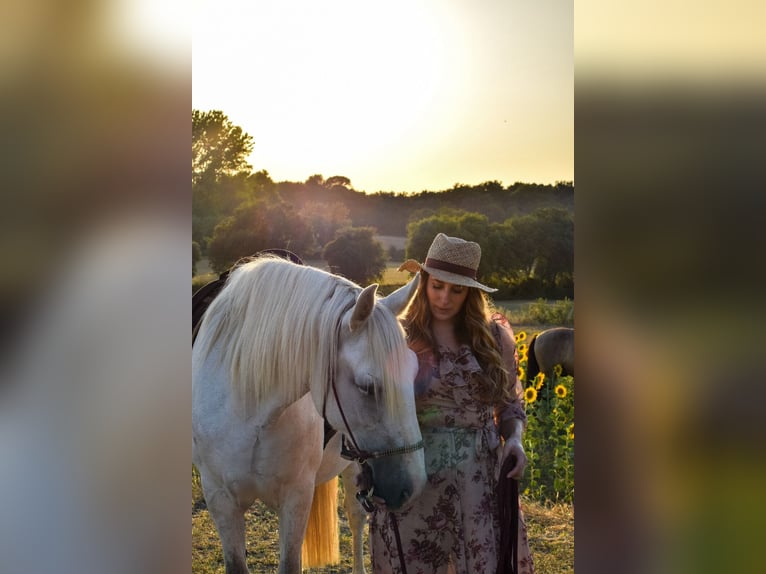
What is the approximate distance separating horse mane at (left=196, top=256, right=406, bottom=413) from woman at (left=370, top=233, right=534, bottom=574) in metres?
0.27

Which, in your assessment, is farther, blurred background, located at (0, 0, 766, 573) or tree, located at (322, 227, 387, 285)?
tree, located at (322, 227, 387, 285)

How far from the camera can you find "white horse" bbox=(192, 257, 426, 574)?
1763mm

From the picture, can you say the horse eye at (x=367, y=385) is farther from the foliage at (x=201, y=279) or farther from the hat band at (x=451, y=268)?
the foliage at (x=201, y=279)

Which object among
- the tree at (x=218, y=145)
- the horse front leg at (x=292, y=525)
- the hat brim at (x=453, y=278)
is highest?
the tree at (x=218, y=145)

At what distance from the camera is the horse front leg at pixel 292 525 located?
2.19 m

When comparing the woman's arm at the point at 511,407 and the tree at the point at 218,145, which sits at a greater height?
the tree at the point at 218,145
